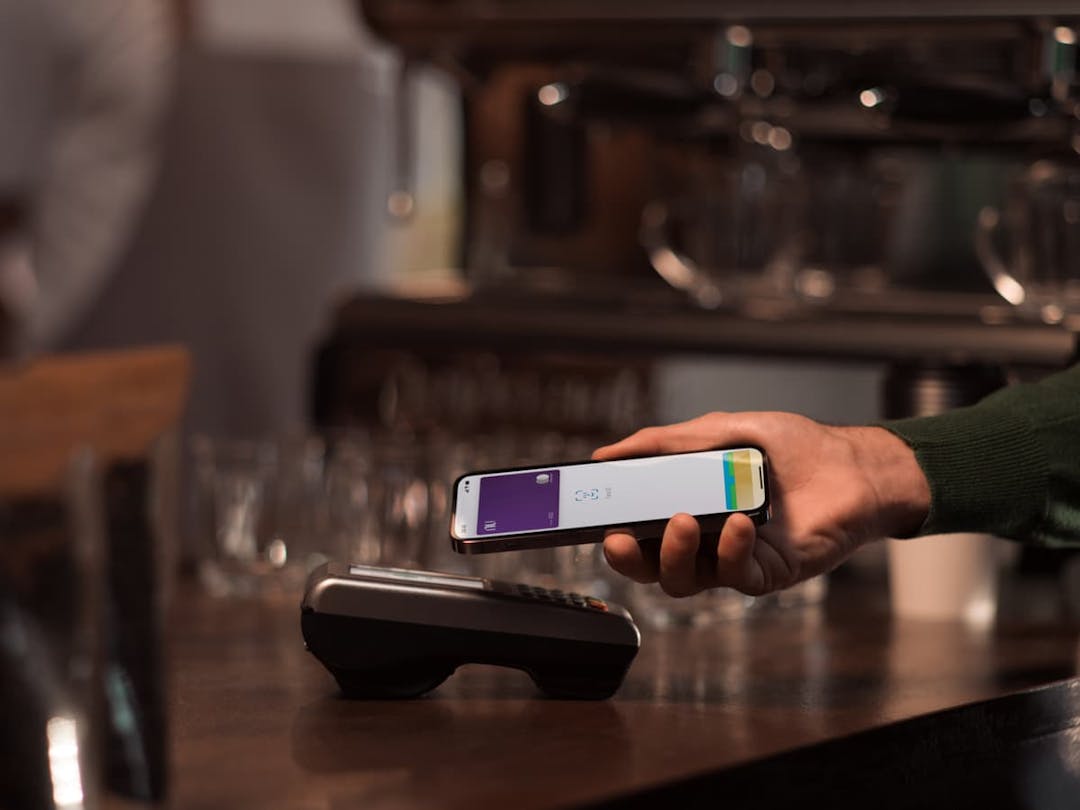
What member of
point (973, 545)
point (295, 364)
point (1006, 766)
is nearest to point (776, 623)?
point (973, 545)

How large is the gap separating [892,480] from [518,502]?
26 centimetres

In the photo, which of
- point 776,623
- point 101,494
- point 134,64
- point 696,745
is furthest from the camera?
point 134,64

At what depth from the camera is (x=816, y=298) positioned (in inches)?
76.6

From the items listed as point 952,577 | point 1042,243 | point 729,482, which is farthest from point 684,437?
point 1042,243

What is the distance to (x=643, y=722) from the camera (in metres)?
1.05

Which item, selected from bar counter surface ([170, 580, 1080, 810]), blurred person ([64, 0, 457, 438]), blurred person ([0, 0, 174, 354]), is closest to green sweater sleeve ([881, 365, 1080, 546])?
bar counter surface ([170, 580, 1080, 810])

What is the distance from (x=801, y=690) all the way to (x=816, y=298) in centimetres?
85

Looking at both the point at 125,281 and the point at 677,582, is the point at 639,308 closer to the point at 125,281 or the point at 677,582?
the point at 677,582

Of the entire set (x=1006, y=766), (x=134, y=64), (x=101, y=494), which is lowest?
(x=1006, y=766)

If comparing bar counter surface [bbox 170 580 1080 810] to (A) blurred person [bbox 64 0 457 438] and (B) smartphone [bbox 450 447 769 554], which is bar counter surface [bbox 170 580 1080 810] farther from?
(A) blurred person [bbox 64 0 457 438]

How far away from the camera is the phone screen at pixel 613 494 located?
3.55ft

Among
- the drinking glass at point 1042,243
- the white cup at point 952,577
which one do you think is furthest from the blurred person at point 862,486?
the drinking glass at point 1042,243

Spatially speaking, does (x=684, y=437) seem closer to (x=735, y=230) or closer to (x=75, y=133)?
(x=735, y=230)

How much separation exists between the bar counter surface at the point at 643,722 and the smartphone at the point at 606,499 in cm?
11
